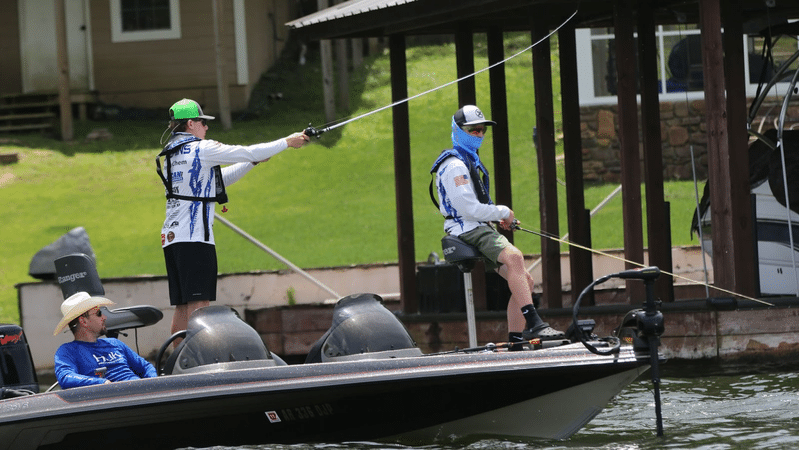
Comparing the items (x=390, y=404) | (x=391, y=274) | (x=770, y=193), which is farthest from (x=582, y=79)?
(x=390, y=404)

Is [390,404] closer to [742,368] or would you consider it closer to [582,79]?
[742,368]

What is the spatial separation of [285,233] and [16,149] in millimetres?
6009

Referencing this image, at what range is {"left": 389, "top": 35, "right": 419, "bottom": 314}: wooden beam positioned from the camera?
38.0 feet

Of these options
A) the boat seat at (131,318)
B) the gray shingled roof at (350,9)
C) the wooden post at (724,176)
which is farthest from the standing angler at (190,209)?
the wooden post at (724,176)

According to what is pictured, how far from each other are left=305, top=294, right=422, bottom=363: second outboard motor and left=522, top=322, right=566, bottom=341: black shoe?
79cm

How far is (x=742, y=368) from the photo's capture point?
9.59m

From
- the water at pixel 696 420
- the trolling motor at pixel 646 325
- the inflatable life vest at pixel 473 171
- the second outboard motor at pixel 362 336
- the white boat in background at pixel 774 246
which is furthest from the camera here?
the white boat in background at pixel 774 246

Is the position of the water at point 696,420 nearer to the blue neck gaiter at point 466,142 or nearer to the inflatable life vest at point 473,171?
the inflatable life vest at point 473,171

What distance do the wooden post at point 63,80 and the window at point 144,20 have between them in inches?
68.2

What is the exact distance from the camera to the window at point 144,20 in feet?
76.8

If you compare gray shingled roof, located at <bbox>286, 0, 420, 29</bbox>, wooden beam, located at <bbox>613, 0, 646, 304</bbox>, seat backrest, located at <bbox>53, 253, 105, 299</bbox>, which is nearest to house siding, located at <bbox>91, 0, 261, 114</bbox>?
gray shingled roof, located at <bbox>286, 0, 420, 29</bbox>

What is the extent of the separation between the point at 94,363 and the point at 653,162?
18.6 ft

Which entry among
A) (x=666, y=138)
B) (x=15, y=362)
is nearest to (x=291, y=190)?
(x=666, y=138)

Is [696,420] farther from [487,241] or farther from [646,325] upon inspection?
[487,241]
